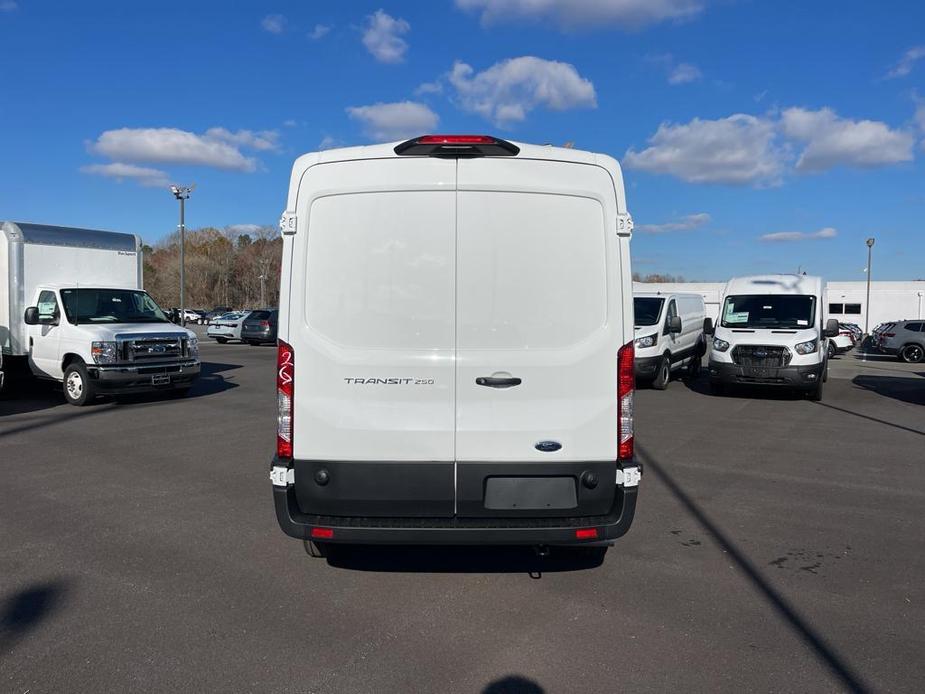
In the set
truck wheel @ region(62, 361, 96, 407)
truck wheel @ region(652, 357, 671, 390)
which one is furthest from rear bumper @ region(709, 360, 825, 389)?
truck wheel @ region(62, 361, 96, 407)

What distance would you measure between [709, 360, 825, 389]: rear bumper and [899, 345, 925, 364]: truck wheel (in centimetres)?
1574

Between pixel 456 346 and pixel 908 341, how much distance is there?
28.3 m

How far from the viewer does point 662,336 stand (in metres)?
15.6

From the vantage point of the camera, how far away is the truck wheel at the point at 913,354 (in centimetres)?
2677

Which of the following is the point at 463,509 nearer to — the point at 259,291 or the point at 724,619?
the point at 724,619

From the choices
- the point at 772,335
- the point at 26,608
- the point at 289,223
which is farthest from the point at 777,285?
the point at 26,608

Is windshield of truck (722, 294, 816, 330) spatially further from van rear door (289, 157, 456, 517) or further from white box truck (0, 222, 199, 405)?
van rear door (289, 157, 456, 517)

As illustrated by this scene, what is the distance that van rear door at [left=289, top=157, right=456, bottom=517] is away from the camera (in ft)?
12.9

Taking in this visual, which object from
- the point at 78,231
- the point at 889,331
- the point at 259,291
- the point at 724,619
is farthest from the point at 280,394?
the point at 259,291

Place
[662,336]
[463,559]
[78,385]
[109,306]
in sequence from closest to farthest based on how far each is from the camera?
[463,559] → [78,385] → [109,306] → [662,336]

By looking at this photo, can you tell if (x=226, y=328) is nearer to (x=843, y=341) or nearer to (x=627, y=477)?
(x=843, y=341)

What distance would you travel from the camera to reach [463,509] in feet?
13.1

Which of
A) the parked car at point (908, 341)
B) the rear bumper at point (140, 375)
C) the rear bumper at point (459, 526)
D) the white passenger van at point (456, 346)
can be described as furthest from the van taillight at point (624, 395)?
the parked car at point (908, 341)

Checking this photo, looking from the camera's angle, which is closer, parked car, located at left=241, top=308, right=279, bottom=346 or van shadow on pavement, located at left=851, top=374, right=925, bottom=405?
van shadow on pavement, located at left=851, top=374, right=925, bottom=405
